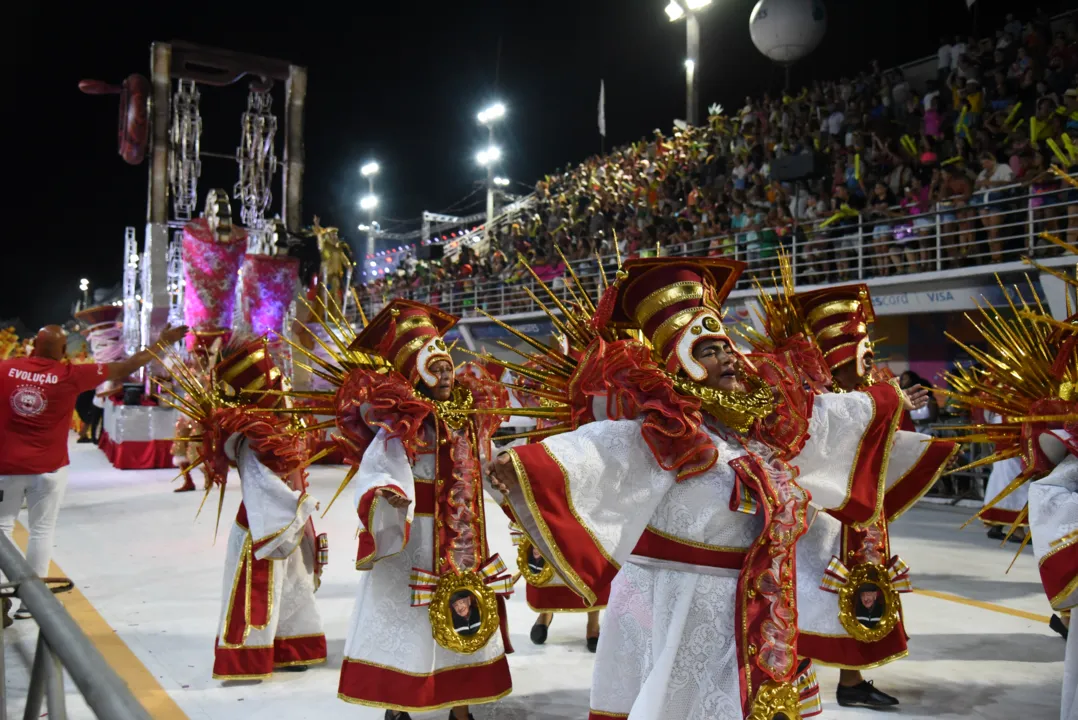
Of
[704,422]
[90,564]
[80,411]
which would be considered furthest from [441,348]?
[80,411]

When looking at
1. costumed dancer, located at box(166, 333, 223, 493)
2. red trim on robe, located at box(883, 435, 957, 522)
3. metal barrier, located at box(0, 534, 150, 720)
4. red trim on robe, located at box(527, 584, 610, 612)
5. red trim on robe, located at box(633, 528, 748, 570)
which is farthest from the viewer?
costumed dancer, located at box(166, 333, 223, 493)

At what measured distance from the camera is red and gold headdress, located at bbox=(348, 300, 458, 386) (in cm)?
388

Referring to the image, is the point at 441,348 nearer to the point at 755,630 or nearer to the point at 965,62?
the point at 755,630

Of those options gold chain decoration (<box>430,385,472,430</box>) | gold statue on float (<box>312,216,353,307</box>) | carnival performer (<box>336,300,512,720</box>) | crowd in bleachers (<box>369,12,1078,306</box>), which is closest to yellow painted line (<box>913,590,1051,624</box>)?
crowd in bleachers (<box>369,12,1078,306</box>)

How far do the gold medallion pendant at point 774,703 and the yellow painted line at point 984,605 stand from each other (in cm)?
391

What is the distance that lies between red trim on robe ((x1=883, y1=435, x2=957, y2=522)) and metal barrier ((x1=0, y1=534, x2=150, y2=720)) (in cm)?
322

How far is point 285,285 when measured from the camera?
550 inches

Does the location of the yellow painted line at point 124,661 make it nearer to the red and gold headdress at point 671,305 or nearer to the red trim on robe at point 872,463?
the red and gold headdress at point 671,305

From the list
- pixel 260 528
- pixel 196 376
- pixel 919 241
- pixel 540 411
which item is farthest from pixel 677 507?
pixel 919 241

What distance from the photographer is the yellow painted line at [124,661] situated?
408 cm

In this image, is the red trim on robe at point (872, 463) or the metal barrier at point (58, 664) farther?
the red trim on robe at point (872, 463)

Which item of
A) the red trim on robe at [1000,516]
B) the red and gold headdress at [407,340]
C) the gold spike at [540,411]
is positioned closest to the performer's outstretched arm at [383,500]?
the red and gold headdress at [407,340]

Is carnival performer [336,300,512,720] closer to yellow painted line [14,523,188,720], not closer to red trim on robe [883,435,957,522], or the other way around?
yellow painted line [14,523,188,720]

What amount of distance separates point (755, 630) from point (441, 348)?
197 centimetres
